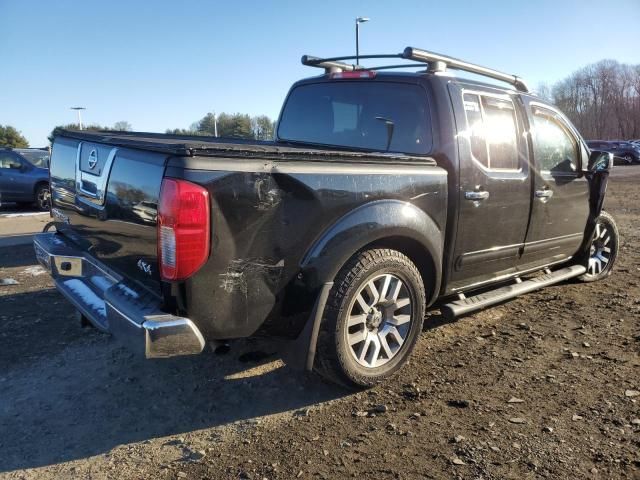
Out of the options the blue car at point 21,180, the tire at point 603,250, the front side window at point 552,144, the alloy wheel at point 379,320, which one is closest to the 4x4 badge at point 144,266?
the alloy wheel at point 379,320

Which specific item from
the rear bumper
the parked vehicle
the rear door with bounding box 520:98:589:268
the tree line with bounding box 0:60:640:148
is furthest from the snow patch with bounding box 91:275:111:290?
the tree line with bounding box 0:60:640:148

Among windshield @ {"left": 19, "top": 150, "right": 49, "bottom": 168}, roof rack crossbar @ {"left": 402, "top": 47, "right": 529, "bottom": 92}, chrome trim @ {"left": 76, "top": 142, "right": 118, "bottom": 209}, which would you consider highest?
roof rack crossbar @ {"left": 402, "top": 47, "right": 529, "bottom": 92}

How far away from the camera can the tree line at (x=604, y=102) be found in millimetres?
70812

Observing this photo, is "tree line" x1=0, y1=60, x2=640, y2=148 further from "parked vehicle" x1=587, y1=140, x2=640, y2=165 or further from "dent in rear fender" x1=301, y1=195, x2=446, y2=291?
"dent in rear fender" x1=301, y1=195, x2=446, y2=291

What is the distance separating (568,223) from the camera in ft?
15.8

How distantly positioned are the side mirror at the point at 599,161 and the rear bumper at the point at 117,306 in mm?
4109

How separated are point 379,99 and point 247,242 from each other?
1.98 m

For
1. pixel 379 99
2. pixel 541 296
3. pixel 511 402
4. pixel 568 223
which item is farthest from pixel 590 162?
pixel 511 402

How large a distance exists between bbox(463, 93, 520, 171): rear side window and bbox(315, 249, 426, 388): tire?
1.10 meters

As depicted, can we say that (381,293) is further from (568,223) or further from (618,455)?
(568,223)

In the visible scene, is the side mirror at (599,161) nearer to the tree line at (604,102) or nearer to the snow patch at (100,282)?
the snow patch at (100,282)

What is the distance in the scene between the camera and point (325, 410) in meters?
3.08

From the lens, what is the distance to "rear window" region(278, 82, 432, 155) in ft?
12.4

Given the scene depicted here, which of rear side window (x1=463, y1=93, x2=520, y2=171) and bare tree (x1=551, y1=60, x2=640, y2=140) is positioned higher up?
bare tree (x1=551, y1=60, x2=640, y2=140)
